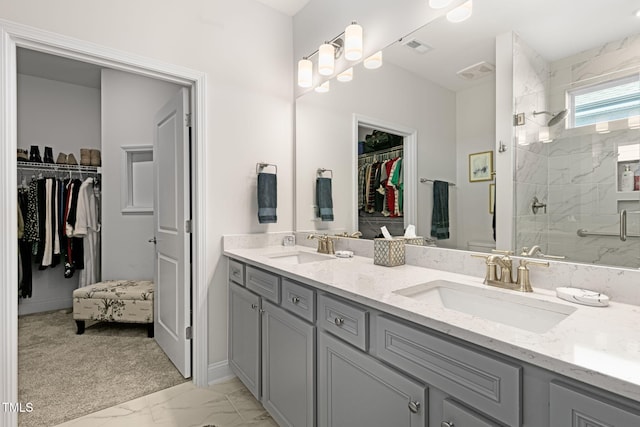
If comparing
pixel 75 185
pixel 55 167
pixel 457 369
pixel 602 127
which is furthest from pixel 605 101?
pixel 55 167

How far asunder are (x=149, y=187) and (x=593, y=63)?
152 inches

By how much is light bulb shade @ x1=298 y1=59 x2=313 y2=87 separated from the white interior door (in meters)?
0.82

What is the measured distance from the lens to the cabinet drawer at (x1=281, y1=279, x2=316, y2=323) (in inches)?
55.4

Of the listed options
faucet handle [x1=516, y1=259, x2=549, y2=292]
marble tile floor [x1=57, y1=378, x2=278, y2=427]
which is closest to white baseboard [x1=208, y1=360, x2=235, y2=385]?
marble tile floor [x1=57, y1=378, x2=278, y2=427]

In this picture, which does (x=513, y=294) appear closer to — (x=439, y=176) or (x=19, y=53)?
(x=439, y=176)

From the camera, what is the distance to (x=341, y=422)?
126cm

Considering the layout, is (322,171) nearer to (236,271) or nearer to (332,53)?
(332,53)

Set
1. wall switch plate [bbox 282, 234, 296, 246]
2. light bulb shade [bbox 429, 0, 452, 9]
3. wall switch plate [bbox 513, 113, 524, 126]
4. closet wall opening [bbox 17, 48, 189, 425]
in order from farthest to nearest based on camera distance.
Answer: closet wall opening [bbox 17, 48, 189, 425] < wall switch plate [bbox 282, 234, 296, 246] < light bulb shade [bbox 429, 0, 452, 9] < wall switch plate [bbox 513, 113, 524, 126]

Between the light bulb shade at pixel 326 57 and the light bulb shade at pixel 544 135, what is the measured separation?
1.41 meters

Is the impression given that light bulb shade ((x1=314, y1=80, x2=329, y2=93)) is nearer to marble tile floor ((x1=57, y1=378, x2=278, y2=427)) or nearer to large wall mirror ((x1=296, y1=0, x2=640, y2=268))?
large wall mirror ((x1=296, y1=0, x2=640, y2=268))

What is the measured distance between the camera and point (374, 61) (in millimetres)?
1986

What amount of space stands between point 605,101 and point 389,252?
40.0 inches

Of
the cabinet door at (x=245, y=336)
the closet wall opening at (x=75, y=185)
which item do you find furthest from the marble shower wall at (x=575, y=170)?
the closet wall opening at (x=75, y=185)

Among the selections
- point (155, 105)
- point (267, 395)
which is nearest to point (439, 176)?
point (267, 395)
